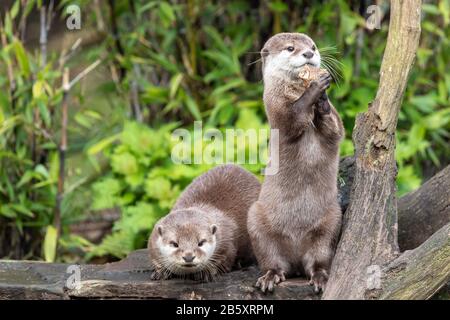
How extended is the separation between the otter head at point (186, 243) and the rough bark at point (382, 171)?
672 mm

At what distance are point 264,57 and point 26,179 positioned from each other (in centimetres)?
260

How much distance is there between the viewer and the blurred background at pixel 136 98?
Answer: 6.43m

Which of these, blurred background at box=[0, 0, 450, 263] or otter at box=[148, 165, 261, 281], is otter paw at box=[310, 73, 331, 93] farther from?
blurred background at box=[0, 0, 450, 263]

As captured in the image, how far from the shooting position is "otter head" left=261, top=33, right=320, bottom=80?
423cm

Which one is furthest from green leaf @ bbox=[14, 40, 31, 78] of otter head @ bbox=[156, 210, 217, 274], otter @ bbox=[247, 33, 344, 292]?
otter @ bbox=[247, 33, 344, 292]

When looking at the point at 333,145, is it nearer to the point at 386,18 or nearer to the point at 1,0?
the point at 386,18

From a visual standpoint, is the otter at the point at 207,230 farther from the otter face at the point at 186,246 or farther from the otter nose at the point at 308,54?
the otter nose at the point at 308,54

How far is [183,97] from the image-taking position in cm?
713

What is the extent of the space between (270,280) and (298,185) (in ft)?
1.59

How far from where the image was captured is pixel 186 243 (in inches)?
172

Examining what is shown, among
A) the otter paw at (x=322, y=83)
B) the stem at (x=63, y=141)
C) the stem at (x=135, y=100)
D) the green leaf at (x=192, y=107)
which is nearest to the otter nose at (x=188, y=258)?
the otter paw at (x=322, y=83)

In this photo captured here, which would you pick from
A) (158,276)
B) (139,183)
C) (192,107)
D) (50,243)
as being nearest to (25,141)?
(50,243)

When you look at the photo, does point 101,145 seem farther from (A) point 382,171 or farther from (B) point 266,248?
(A) point 382,171
